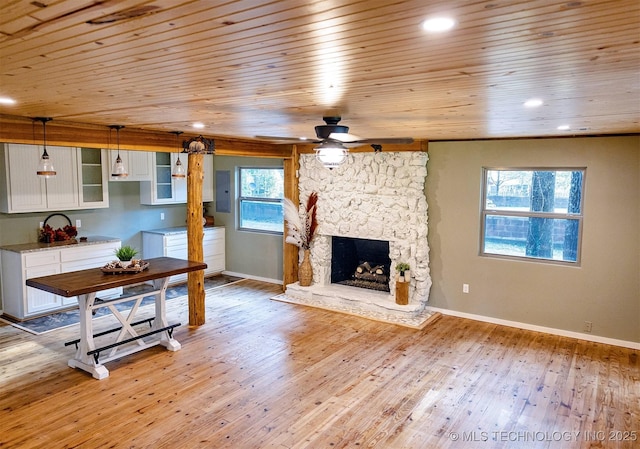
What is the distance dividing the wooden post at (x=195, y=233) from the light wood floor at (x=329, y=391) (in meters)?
0.26

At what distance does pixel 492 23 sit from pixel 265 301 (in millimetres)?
5687

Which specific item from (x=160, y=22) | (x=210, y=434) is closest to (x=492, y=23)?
(x=160, y=22)

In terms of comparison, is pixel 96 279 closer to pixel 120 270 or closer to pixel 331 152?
pixel 120 270

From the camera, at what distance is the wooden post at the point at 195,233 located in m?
5.51

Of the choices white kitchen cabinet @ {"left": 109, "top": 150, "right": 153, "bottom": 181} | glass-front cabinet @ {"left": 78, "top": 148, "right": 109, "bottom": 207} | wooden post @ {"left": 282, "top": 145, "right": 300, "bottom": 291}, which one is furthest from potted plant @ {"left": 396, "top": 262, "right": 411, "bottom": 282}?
glass-front cabinet @ {"left": 78, "top": 148, "right": 109, "bottom": 207}

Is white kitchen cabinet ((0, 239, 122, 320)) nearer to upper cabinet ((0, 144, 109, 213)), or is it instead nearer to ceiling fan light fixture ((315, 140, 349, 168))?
upper cabinet ((0, 144, 109, 213))

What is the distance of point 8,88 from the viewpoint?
2.47m

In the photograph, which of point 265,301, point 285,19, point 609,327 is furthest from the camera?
point 265,301

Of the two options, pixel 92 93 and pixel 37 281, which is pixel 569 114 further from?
pixel 37 281

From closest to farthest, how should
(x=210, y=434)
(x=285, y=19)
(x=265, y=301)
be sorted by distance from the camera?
(x=285, y=19), (x=210, y=434), (x=265, y=301)

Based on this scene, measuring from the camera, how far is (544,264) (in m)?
5.34

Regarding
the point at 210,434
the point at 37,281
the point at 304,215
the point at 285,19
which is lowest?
the point at 210,434

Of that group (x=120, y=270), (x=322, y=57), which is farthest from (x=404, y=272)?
(x=322, y=57)

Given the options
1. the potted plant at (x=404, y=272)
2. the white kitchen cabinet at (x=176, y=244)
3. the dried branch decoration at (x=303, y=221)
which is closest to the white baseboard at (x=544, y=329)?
the potted plant at (x=404, y=272)
